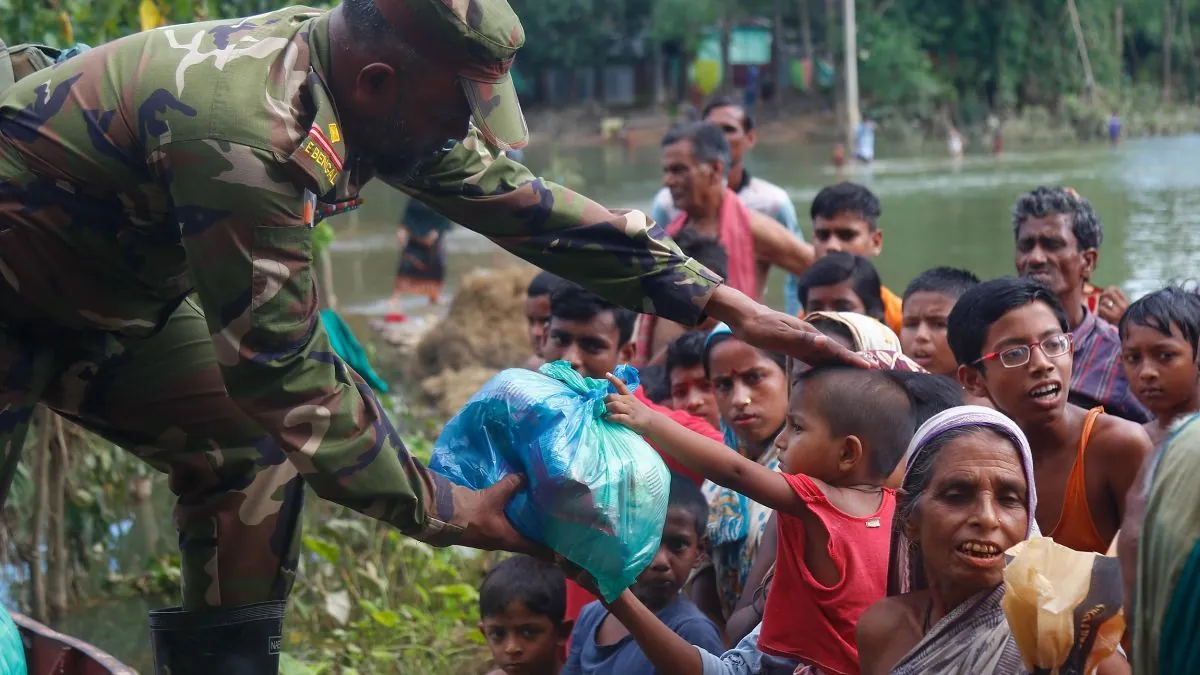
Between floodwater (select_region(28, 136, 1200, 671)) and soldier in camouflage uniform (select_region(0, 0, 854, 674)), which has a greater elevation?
soldier in camouflage uniform (select_region(0, 0, 854, 674))

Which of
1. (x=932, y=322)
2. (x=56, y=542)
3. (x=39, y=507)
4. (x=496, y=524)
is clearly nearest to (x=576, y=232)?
(x=496, y=524)

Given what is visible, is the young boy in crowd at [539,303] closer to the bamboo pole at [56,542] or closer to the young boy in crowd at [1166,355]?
the bamboo pole at [56,542]

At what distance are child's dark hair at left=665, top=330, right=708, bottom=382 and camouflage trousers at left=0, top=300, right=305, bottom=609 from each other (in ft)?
4.92

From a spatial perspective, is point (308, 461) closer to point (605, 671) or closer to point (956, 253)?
point (605, 671)

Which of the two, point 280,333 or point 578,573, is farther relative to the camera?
point 578,573

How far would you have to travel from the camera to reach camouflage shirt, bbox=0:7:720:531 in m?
2.44

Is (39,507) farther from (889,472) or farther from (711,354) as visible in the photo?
(889,472)

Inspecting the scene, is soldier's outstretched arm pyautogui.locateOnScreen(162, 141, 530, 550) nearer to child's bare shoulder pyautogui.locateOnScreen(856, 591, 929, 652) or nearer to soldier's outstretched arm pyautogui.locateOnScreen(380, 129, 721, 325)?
soldier's outstretched arm pyautogui.locateOnScreen(380, 129, 721, 325)

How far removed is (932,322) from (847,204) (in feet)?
4.06

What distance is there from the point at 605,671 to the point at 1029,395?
4.07 feet

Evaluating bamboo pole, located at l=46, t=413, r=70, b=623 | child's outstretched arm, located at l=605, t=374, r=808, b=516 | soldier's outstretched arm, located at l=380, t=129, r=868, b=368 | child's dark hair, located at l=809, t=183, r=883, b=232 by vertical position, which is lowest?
bamboo pole, located at l=46, t=413, r=70, b=623

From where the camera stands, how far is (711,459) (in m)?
2.89

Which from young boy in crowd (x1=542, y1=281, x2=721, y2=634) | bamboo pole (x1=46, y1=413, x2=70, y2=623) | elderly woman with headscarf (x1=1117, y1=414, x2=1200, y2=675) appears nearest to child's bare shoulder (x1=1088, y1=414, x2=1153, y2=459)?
young boy in crowd (x1=542, y1=281, x2=721, y2=634)

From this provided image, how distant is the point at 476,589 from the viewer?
5383 millimetres
